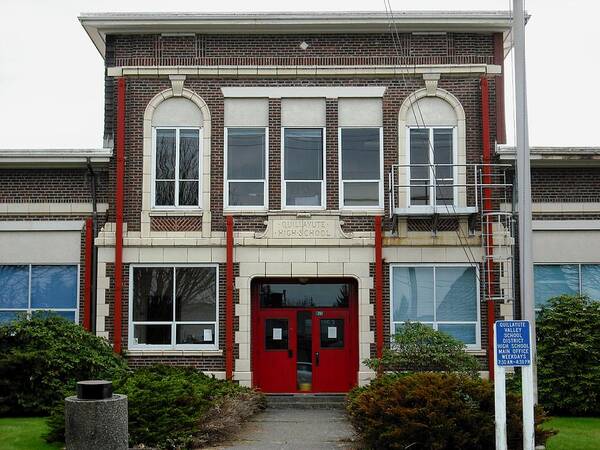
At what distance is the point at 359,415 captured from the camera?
52.4ft

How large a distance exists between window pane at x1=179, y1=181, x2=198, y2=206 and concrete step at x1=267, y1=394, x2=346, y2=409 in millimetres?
5358

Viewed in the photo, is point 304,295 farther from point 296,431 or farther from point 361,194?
point 296,431

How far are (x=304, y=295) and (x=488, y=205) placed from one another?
17.4 ft

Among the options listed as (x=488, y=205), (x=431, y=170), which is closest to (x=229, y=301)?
(x=431, y=170)

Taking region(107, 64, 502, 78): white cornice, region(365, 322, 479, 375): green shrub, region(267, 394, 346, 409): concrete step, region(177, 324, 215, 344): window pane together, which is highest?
region(107, 64, 502, 78): white cornice

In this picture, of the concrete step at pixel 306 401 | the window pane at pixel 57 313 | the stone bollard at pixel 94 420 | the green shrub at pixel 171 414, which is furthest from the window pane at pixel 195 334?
the stone bollard at pixel 94 420

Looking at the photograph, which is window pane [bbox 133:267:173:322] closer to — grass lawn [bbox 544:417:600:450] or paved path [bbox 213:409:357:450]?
paved path [bbox 213:409:357:450]

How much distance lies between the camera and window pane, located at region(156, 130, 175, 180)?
24.3 metres

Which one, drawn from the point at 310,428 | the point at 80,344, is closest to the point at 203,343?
the point at 80,344

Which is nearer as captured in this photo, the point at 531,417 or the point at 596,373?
the point at 531,417

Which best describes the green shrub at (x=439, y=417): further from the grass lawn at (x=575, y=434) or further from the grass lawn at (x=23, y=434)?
the grass lawn at (x=23, y=434)

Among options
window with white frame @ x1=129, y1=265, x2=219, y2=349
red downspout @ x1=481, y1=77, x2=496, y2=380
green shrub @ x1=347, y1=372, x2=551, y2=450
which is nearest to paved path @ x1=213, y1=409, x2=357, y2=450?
green shrub @ x1=347, y1=372, x2=551, y2=450

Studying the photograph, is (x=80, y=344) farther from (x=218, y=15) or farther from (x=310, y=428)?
(x=218, y=15)

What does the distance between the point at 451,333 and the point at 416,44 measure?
7.50m
